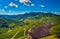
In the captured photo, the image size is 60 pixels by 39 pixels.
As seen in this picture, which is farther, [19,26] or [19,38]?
[19,26]

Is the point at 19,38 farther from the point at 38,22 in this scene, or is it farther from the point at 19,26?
the point at 38,22

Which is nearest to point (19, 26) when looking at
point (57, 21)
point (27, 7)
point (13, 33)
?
point (13, 33)

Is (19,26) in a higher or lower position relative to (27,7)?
lower

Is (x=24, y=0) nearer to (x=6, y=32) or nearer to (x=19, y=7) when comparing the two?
(x=19, y=7)

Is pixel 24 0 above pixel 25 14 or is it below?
above

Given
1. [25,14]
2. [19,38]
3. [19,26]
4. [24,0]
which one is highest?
[24,0]

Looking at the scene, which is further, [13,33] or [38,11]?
[38,11]

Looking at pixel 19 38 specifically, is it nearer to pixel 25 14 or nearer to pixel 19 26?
pixel 19 26

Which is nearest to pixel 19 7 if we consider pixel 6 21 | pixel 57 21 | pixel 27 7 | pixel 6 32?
pixel 27 7
